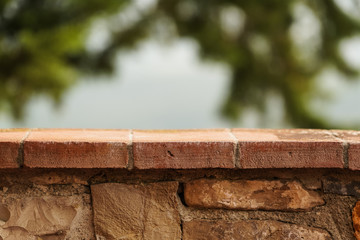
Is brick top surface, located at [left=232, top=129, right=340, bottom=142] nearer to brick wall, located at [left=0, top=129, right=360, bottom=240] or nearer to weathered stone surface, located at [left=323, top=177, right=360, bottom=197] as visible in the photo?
brick wall, located at [left=0, top=129, right=360, bottom=240]

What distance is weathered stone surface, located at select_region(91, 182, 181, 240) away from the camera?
116 cm

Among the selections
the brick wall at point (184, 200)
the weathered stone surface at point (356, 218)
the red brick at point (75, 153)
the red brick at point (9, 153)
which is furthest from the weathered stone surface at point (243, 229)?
the red brick at point (9, 153)

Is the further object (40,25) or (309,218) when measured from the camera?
(40,25)

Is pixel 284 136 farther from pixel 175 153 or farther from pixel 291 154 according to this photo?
pixel 175 153

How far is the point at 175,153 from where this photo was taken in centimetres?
110

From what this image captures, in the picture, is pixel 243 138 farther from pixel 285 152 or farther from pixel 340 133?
pixel 340 133

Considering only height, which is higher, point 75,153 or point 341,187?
point 75,153

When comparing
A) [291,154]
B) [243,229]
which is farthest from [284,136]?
[243,229]

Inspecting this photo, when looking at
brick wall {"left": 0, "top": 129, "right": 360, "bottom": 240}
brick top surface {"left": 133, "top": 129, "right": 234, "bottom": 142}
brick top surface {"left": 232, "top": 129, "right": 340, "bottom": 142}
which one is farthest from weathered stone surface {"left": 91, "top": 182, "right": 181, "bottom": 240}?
brick top surface {"left": 232, "top": 129, "right": 340, "bottom": 142}

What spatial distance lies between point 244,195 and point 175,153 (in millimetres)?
230

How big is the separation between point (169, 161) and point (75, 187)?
0.27m

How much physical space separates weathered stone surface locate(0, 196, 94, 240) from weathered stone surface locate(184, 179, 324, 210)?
285 mm

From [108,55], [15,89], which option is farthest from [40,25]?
[108,55]

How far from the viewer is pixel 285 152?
1117mm
